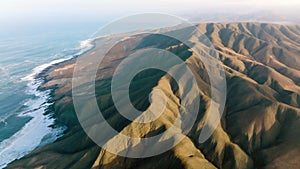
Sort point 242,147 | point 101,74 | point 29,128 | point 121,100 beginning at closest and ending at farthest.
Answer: point 242,147 < point 121,100 < point 29,128 < point 101,74

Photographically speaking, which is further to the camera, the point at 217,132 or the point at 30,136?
the point at 30,136

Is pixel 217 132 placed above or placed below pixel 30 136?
above

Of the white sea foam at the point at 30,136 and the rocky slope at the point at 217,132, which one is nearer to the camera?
the rocky slope at the point at 217,132

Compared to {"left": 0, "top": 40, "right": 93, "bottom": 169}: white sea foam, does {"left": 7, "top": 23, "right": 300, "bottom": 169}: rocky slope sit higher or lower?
higher

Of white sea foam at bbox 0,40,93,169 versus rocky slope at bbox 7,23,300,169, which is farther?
white sea foam at bbox 0,40,93,169

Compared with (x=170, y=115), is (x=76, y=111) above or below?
below

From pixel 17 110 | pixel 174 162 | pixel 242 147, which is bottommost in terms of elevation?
pixel 17 110

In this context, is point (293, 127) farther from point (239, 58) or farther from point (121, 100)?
point (239, 58)

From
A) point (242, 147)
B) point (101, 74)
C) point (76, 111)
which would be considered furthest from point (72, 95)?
point (242, 147)

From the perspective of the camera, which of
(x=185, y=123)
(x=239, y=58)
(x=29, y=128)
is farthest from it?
(x=239, y=58)

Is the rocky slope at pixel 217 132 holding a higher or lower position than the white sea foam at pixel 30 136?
higher

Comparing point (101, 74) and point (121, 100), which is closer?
point (121, 100)
